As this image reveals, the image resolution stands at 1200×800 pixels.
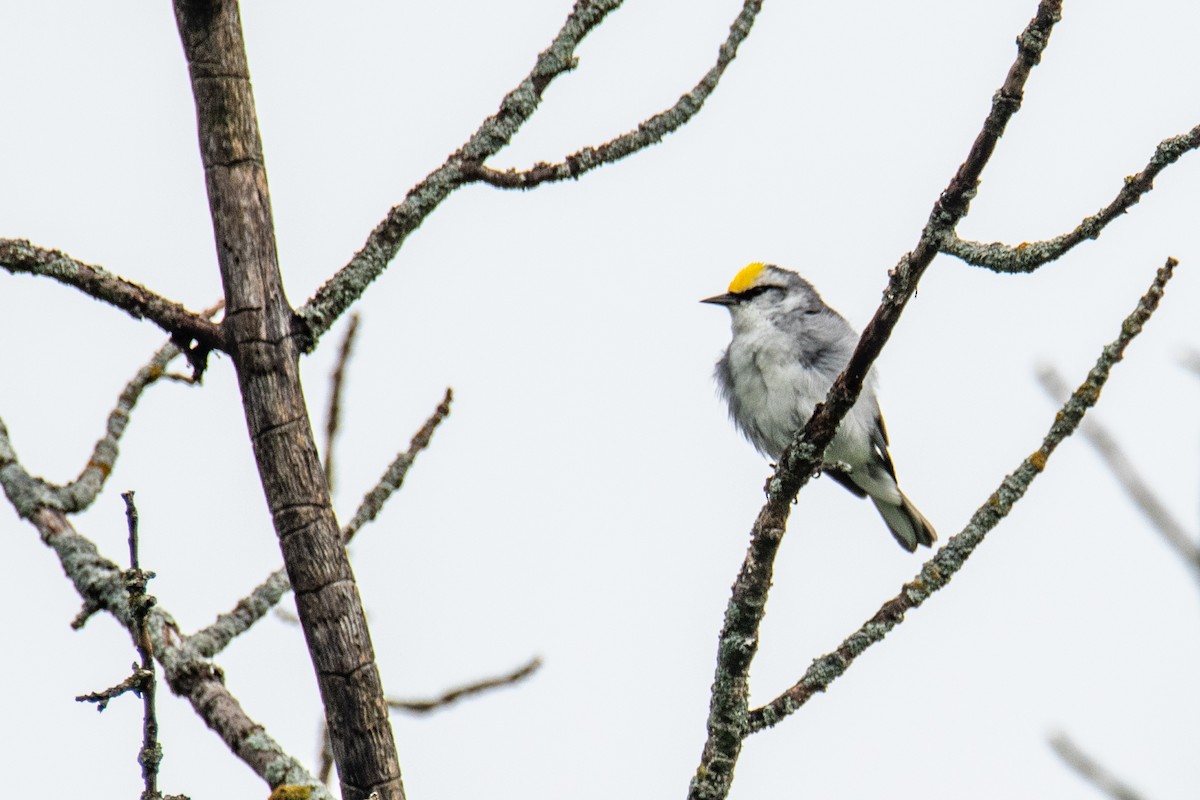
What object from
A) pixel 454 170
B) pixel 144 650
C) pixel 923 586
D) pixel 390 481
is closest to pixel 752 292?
pixel 390 481

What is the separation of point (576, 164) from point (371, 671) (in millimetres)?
1212

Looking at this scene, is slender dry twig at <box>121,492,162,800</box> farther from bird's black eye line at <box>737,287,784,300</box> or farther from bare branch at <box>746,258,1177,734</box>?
bird's black eye line at <box>737,287,784,300</box>

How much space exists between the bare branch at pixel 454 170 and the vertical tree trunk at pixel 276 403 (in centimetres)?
17

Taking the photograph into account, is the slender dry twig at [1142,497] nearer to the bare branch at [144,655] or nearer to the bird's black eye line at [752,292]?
the bare branch at [144,655]

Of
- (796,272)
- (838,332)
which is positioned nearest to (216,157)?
(838,332)

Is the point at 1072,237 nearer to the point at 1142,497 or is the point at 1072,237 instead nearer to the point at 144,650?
the point at 1142,497

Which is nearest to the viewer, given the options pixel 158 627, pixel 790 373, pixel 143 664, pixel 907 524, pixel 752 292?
pixel 143 664

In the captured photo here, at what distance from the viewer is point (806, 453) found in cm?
299

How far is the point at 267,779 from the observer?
247 cm

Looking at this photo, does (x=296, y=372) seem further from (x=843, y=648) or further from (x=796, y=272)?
(x=796, y=272)

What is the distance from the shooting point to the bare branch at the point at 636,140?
2873 millimetres

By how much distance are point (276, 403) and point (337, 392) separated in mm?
1563

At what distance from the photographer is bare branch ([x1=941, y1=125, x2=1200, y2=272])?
231 centimetres

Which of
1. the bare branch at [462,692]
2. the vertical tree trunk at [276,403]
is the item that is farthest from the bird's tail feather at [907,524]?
the vertical tree trunk at [276,403]
